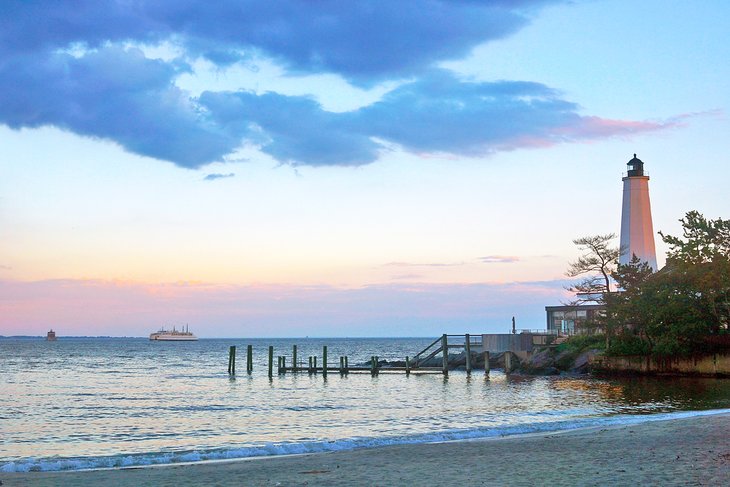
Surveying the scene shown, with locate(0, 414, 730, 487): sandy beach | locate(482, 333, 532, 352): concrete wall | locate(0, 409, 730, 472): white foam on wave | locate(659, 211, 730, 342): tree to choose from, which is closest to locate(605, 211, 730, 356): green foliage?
locate(659, 211, 730, 342): tree

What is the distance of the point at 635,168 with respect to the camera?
234ft

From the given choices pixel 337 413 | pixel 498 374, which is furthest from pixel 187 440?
pixel 498 374

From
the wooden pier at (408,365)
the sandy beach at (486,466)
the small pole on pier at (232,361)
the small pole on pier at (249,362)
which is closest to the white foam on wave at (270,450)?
the sandy beach at (486,466)

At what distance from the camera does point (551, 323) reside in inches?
3201

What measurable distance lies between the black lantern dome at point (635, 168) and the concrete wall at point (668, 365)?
2230cm

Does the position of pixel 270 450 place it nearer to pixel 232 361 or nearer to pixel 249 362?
pixel 232 361

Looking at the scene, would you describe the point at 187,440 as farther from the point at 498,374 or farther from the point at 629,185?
the point at 629,185

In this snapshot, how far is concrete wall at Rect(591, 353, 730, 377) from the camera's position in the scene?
48094 mm

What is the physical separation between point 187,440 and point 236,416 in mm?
8405

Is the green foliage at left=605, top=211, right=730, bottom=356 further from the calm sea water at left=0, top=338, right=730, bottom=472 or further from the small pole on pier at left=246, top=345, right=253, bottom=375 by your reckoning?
the small pole on pier at left=246, top=345, right=253, bottom=375

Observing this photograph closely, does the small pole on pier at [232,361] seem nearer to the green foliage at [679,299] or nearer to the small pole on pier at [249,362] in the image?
the small pole on pier at [249,362]

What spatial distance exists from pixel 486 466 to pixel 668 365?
131ft

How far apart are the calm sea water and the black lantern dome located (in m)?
24.7

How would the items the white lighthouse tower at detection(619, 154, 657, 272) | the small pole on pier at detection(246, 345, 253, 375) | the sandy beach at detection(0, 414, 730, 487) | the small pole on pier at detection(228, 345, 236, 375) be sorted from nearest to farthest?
the sandy beach at detection(0, 414, 730, 487)
the small pole on pier at detection(228, 345, 236, 375)
the small pole on pier at detection(246, 345, 253, 375)
the white lighthouse tower at detection(619, 154, 657, 272)
